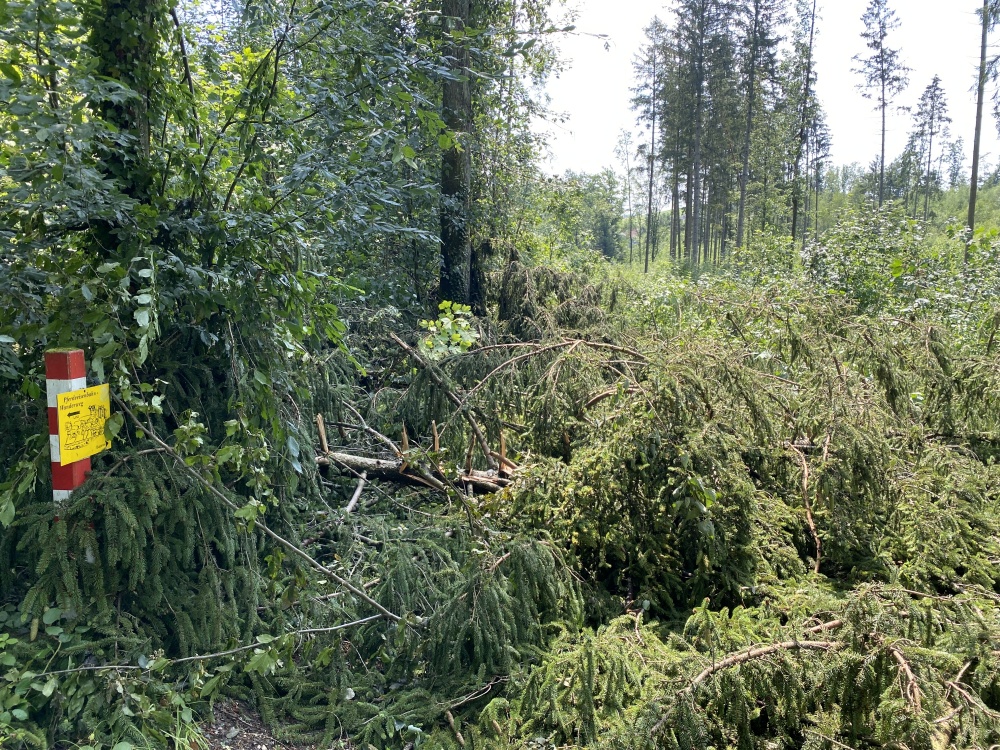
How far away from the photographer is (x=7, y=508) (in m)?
2.12

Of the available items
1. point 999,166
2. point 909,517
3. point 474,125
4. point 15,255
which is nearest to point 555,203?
point 474,125

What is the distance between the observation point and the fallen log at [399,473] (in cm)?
432

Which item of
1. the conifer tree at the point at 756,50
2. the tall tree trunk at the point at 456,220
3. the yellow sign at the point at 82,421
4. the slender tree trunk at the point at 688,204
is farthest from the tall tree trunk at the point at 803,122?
the yellow sign at the point at 82,421

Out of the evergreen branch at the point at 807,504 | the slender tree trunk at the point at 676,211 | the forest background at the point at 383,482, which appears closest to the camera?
the forest background at the point at 383,482

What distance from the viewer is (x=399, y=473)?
443 cm

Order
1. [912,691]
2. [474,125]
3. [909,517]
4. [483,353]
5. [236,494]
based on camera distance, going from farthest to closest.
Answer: [474,125] < [483,353] < [909,517] < [236,494] < [912,691]

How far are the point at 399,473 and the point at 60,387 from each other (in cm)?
244

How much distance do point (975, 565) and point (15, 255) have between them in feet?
14.2

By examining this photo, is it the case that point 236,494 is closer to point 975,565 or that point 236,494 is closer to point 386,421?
point 386,421

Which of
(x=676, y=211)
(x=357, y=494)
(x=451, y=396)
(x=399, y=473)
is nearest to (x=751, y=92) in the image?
(x=676, y=211)

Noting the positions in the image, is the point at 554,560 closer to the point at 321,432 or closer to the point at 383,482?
the point at 383,482

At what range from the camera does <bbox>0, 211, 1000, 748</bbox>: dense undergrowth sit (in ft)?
7.11

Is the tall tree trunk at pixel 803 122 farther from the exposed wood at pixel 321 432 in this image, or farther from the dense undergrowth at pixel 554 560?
the exposed wood at pixel 321 432

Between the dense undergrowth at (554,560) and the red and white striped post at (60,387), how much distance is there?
7 cm
